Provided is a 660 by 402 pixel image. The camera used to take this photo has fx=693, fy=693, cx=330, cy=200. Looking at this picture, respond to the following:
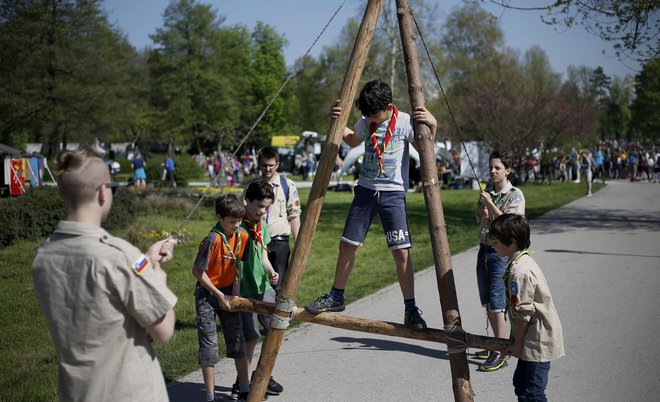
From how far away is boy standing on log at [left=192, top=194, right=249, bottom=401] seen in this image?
5.21 meters

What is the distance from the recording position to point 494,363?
6.35 metres

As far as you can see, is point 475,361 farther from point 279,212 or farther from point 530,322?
point 530,322

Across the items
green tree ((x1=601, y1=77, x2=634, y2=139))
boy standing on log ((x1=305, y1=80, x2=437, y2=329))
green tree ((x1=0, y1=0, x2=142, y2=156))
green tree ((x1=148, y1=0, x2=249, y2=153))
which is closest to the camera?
boy standing on log ((x1=305, y1=80, x2=437, y2=329))

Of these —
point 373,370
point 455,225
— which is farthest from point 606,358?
point 455,225

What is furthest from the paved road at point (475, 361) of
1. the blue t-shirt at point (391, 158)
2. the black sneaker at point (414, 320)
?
the blue t-shirt at point (391, 158)

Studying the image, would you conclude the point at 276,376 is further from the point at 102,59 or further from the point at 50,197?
→ the point at 102,59

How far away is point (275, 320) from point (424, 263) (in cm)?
756

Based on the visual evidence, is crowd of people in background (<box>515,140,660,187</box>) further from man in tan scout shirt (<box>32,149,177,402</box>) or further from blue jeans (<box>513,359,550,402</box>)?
man in tan scout shirt (<box>32,149,177,402</box>)

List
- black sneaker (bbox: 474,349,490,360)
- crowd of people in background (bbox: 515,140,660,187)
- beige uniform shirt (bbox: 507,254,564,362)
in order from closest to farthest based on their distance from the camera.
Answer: beige uniform shirt (bbox: 507,254,564,362)
black sneaker (bbox: 474,349,490,360)
crowd of people in background (bbox: 515,140,660,187)

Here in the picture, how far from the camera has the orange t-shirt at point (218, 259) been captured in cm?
522

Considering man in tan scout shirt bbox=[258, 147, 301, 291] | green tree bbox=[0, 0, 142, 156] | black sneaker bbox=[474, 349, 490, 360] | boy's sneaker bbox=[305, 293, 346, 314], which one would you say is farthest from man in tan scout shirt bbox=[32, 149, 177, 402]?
green tree bbox=[0, 0, 142, 156]

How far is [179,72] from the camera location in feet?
195

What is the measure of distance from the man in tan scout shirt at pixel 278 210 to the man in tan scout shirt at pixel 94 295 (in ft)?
12.8

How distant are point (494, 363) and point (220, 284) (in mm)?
2693
